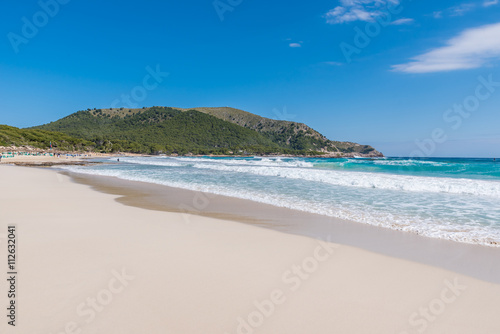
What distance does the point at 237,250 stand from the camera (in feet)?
15.0

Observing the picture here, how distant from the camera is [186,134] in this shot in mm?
149125

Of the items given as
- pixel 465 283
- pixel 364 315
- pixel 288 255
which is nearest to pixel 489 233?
pixel 465 283

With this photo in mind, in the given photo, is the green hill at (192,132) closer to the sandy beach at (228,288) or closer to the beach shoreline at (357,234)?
the beach shoreline at (357,234)

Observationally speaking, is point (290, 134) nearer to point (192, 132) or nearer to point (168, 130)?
point (192, 132)

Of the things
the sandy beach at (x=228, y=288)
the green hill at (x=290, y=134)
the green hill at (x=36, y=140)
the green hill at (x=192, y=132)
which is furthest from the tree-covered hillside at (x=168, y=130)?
the sandy beach at (x=228, y=288)

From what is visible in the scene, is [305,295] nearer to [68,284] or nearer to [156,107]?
[68,284]

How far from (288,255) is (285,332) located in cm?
196

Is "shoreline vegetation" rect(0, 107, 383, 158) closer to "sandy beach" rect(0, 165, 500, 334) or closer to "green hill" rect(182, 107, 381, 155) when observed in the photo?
"green hill" rect(182, 107, 381, 155)

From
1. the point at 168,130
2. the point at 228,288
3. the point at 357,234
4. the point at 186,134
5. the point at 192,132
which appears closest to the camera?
the point at 228,288

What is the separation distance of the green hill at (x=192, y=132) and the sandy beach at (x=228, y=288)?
112m

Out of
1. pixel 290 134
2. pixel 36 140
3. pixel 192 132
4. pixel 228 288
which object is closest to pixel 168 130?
pixel 192 132

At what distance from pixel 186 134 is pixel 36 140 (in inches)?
2984

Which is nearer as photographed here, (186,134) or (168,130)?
(186,134)

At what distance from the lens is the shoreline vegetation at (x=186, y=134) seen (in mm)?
120438
